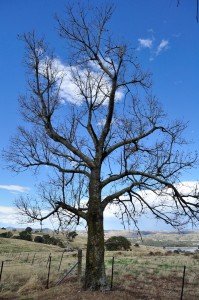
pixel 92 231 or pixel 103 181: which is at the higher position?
pixel 103 181

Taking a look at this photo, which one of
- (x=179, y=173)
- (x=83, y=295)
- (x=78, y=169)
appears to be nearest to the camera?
(x=83, y=295)

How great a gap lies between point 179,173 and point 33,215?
6599mm

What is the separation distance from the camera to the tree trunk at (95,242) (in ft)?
46.5

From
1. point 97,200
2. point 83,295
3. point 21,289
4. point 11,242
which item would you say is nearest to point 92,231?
point 97,200

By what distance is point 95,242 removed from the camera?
1460 centimetres

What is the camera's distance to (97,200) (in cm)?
1499

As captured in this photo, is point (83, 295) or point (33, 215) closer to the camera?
point (83, 295)

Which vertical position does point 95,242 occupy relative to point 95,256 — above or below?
above

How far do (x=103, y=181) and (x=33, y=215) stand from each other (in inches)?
135

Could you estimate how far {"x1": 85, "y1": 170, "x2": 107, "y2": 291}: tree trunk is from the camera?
1417 cm

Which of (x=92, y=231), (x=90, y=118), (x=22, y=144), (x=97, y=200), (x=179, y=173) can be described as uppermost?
(x=90, y=118)

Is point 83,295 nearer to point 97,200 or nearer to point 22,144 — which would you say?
point 97,200

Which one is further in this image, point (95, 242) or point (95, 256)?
point (95, 242)

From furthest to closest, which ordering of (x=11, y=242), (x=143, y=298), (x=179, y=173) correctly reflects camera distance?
(x=11, y=242) → (x=179, y=173) → (x=143, y=298)
